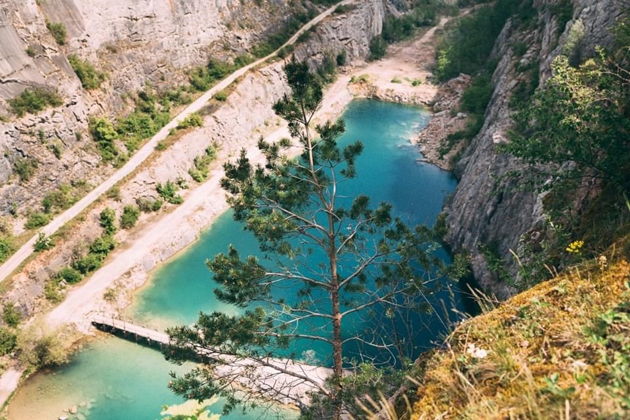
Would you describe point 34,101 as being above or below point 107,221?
above

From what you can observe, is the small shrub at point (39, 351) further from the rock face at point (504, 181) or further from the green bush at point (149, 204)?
the rock face at point (504, 181)

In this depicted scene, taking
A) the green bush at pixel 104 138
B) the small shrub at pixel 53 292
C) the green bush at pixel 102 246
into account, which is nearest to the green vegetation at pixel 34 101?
the green bush at pixel 104 138

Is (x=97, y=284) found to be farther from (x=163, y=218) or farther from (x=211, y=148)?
(x=211, y=148)

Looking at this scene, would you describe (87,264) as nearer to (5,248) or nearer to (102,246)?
(102,246)

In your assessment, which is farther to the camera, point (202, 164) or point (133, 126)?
point (202, 164)

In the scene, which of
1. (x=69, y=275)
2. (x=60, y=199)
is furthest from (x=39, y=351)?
(x=60, y=199)

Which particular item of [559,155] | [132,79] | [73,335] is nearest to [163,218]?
[73,335]

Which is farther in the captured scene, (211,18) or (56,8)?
(211,18)
